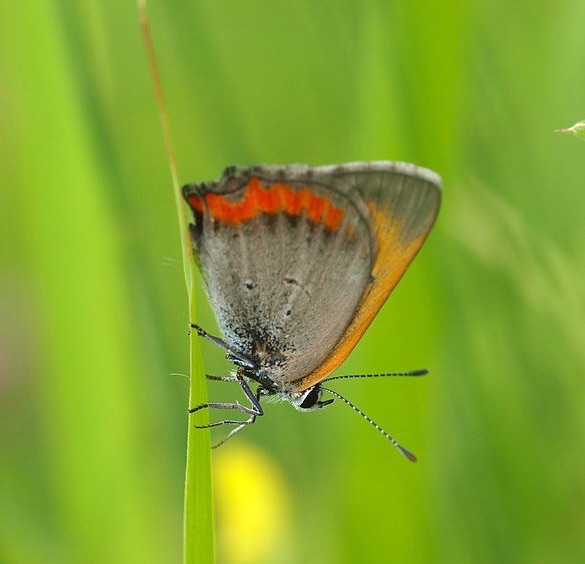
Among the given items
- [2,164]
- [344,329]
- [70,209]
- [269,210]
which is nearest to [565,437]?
[344,329]

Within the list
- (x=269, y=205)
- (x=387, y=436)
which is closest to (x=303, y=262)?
(x=269, y=205)

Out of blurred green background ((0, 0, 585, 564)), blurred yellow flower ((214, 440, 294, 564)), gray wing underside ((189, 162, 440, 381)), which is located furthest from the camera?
blurred yellow flower ((214, 440, 294, 564))

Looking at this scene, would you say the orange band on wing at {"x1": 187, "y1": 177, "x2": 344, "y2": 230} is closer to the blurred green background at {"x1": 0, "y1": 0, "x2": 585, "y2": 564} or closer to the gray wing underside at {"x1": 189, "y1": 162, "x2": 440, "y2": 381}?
the gray wing underside at {"x1": 189, "y1": 162, "x2": 440, "y2": 381}

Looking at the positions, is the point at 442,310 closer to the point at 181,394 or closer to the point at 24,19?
the point at 181,394

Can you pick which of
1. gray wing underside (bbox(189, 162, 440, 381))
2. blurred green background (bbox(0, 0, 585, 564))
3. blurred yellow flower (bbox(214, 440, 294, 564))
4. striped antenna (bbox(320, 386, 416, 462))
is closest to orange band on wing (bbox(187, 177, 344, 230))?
gray wing underside (bbox(189, 162, 440, 381))

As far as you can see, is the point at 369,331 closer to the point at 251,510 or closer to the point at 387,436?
the point at 387,436
